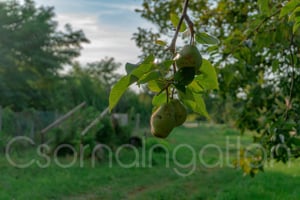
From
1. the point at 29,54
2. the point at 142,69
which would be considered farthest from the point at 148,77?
the point at 29,54

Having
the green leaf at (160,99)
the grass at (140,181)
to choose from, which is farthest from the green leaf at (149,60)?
the grass at (140,181)

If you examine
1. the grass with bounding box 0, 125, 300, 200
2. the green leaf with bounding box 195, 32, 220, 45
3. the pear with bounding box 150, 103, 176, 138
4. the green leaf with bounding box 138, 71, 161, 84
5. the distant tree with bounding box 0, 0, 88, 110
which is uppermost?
the distant tree with bounding box 0, 0, 88, 110

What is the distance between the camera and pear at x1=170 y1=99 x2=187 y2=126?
2.53 ft

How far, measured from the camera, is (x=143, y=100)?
2916cm

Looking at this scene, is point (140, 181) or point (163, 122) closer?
point (163, 122)

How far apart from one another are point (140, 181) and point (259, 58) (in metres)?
4.51

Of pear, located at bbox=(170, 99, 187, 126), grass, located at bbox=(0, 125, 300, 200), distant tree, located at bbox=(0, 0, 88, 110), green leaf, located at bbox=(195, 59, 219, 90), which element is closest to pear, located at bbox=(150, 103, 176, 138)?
pear, located at bbox=(170, 99, 187, 126)

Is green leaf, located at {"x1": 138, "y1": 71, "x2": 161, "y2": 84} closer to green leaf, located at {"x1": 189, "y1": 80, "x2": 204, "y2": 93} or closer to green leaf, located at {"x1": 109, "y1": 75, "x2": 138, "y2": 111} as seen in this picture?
green leaf, located at {"x1": 109, "y1": 75, "x2": 138, "y2": 111}

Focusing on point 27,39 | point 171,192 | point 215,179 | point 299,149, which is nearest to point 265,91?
point 299,149

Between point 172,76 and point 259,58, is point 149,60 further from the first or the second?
point 259,58

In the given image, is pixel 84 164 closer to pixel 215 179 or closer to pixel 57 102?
pixel 215 179

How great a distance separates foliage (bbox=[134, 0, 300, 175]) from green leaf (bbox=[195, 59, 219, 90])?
0.19 ft

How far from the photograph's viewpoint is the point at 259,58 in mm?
3229

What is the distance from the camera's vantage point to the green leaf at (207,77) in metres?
0.84
